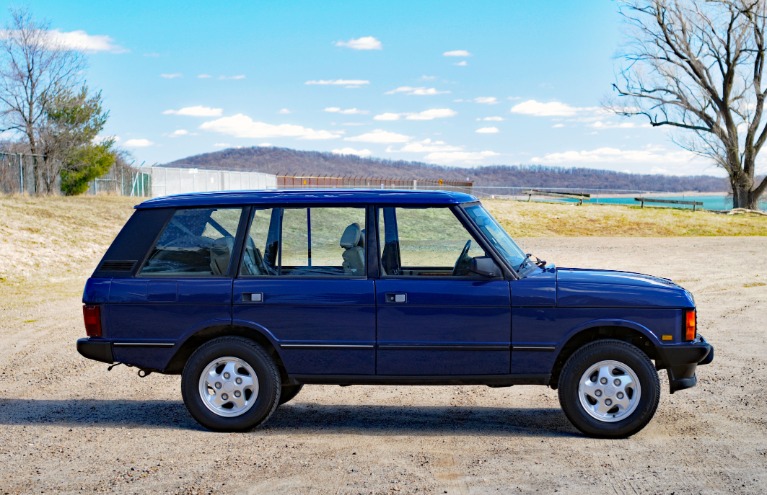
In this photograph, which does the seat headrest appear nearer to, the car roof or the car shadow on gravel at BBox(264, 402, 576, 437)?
the car roof

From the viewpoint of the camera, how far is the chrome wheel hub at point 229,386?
7.30m

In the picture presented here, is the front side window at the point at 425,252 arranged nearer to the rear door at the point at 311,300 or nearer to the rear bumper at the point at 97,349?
the rear door at the point at 311,300

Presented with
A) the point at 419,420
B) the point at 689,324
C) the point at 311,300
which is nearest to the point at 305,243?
the point at 311,300

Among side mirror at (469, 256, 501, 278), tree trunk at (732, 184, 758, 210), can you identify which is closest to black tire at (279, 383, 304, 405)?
side mirror at (469, 256, 501, 278)

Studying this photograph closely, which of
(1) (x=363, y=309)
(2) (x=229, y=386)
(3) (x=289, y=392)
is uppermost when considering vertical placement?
(1) (x=363, y=309)

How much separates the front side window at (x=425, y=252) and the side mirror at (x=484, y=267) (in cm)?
18

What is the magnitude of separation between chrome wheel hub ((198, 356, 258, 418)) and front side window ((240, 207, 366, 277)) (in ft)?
2.54

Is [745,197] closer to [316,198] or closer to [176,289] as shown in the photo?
[316,198]

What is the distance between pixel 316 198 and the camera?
736cm

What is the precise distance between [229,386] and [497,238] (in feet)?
8.17

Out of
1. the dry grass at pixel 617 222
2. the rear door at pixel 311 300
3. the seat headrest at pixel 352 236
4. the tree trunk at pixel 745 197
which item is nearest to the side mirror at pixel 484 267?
the rear door at pixel 311 300

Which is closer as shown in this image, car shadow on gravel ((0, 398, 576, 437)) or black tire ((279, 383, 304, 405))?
car shadow on gravel ((0, 398, 576, 437))

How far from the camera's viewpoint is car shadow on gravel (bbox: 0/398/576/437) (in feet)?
24.7

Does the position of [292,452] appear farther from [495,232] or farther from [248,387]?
[495,232]
